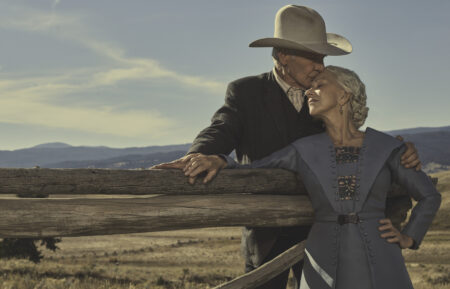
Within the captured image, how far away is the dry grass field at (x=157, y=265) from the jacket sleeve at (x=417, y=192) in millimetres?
7389

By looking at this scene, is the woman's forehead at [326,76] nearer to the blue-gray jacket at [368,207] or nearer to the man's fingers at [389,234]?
the blue-gray jacket at [368,207]

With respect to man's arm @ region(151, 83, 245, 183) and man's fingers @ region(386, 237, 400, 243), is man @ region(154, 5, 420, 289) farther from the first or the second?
man's fingers @ region(386, 237, 400, 243)

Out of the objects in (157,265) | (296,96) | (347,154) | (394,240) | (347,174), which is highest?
(296,96)

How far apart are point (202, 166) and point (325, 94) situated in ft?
2.93

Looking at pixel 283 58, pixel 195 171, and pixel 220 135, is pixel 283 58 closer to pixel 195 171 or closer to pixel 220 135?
pixel 220 135

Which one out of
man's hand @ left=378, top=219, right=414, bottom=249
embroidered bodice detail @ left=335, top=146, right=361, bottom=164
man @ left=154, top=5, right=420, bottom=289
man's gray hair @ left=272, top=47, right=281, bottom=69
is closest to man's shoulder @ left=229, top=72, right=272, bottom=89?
man @ left=154, top=5, right=420, bottom=289

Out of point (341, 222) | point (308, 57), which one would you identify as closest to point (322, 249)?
point (341, 222)

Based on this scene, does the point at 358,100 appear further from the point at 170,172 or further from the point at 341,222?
the point at 170,172

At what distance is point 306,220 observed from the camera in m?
3.57

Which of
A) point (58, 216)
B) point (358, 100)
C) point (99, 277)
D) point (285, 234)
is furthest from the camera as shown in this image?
point (99, 277)

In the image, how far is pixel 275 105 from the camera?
152 inches

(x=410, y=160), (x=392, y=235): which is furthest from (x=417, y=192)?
(x=392, y=235)

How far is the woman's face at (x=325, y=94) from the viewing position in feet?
10.3

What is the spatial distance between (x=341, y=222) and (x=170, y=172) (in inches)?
43.3
